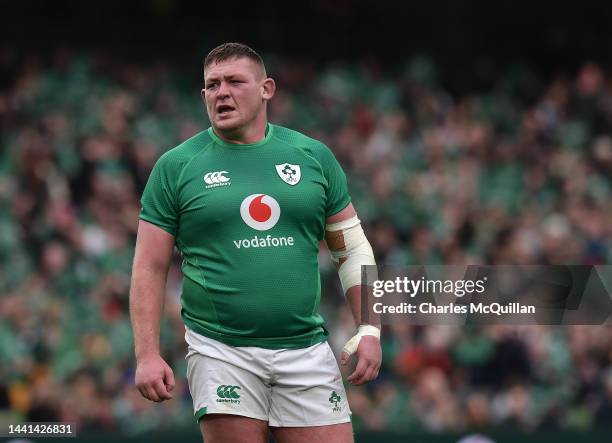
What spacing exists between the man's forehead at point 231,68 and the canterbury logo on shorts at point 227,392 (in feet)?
4.07

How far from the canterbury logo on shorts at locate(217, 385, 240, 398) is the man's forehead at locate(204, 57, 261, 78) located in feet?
4.07

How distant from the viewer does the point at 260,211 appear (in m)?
5.25

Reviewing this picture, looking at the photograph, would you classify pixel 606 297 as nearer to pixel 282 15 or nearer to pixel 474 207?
pixel 474 207

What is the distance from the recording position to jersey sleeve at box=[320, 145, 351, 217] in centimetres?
549

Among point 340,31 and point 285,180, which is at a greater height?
point 340,31

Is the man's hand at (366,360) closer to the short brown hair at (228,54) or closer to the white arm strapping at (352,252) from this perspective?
the white arm strapping at (352,252)

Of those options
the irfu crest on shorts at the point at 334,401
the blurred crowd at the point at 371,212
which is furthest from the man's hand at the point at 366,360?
the blurred crowd at the point at 371,212

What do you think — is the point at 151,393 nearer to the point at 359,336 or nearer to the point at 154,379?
the point at 154,379

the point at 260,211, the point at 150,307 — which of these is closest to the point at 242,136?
the point at 260,211

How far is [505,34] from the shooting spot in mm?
17203

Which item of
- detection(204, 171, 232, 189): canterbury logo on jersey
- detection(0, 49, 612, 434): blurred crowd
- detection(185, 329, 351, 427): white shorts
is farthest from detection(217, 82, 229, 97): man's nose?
detection(0, 49, 612, 434): blurred crowd

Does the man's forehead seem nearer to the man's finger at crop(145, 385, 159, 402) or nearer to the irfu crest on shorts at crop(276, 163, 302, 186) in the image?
the irfu crest on shorts at crop(276, 163, 302, 186)

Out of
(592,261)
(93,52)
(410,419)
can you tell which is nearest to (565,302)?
(410,419)

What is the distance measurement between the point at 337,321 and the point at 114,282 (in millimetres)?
2149
